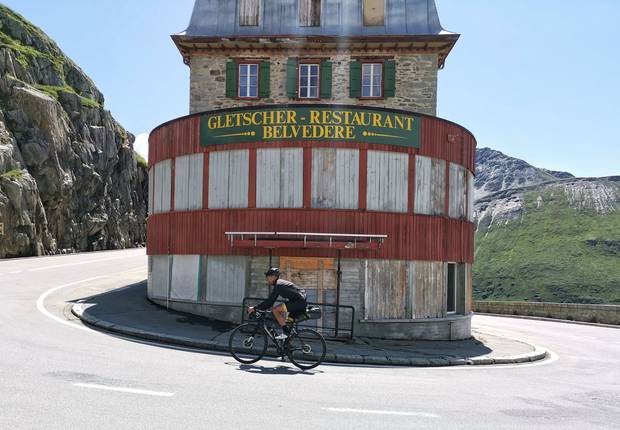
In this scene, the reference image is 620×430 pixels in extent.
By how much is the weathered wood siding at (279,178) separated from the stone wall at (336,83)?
844 cm

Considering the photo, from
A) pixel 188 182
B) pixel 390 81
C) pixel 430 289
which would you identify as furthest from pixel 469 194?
pixel 188 182

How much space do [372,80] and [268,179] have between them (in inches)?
395

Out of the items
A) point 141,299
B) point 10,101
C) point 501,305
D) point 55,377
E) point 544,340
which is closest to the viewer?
point 55,377

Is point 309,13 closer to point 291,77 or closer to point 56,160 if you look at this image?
point 291,77

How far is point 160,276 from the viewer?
19.0 meters

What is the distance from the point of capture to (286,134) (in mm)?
16984

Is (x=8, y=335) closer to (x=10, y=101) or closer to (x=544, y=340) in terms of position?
(x=544, y=340)

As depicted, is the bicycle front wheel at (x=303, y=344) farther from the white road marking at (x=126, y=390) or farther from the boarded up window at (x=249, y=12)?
the boarded up window at (x=249, y=12)

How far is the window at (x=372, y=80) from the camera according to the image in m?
25.1

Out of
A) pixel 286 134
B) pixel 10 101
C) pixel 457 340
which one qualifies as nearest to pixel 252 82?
pixel 286 134

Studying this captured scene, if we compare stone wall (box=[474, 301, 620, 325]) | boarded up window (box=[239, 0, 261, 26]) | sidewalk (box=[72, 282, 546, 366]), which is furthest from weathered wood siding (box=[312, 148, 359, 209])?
stone wall (box=[474, 301, 620, 325])

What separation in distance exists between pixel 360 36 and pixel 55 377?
19582 mm

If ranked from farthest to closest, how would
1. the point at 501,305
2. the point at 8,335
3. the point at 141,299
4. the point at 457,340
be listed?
the point at 501,305 < the point at 141,299 < the point at 457,340 < the point at 8,335

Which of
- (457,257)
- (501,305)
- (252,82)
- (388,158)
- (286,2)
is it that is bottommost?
(501,305)
